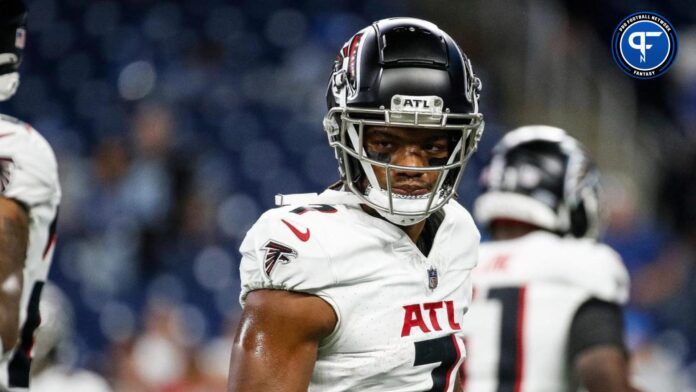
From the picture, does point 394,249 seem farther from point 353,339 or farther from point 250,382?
point 250,382

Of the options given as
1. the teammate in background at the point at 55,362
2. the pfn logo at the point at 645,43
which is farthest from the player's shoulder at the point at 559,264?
the teammate in background at the point at 55,362

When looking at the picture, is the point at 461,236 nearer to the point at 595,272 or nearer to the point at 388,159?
the point at 388,159

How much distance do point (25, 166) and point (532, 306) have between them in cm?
173

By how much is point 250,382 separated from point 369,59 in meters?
0.73

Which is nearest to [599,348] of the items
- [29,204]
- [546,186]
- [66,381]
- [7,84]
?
[546,186]

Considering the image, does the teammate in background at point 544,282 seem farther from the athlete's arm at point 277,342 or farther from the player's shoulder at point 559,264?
the athlete's arm at point 277,342

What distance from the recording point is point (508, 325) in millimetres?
3832

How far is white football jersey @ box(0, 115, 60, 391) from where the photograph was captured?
289cm

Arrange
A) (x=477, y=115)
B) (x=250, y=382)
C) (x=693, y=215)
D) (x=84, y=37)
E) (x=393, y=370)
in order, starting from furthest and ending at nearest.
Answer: (x=84, y=37) < (x=693, y=215) < (x=477, y=115) < (x=393, y=370) < (x=250, y=382)

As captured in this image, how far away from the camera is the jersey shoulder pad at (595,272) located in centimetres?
369

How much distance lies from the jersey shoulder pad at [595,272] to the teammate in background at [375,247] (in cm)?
116

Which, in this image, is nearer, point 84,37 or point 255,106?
point 255,106

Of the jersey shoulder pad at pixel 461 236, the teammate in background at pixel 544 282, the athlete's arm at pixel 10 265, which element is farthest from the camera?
the teammate in background at pixel 544 282

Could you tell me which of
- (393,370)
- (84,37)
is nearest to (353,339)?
(393,370)
